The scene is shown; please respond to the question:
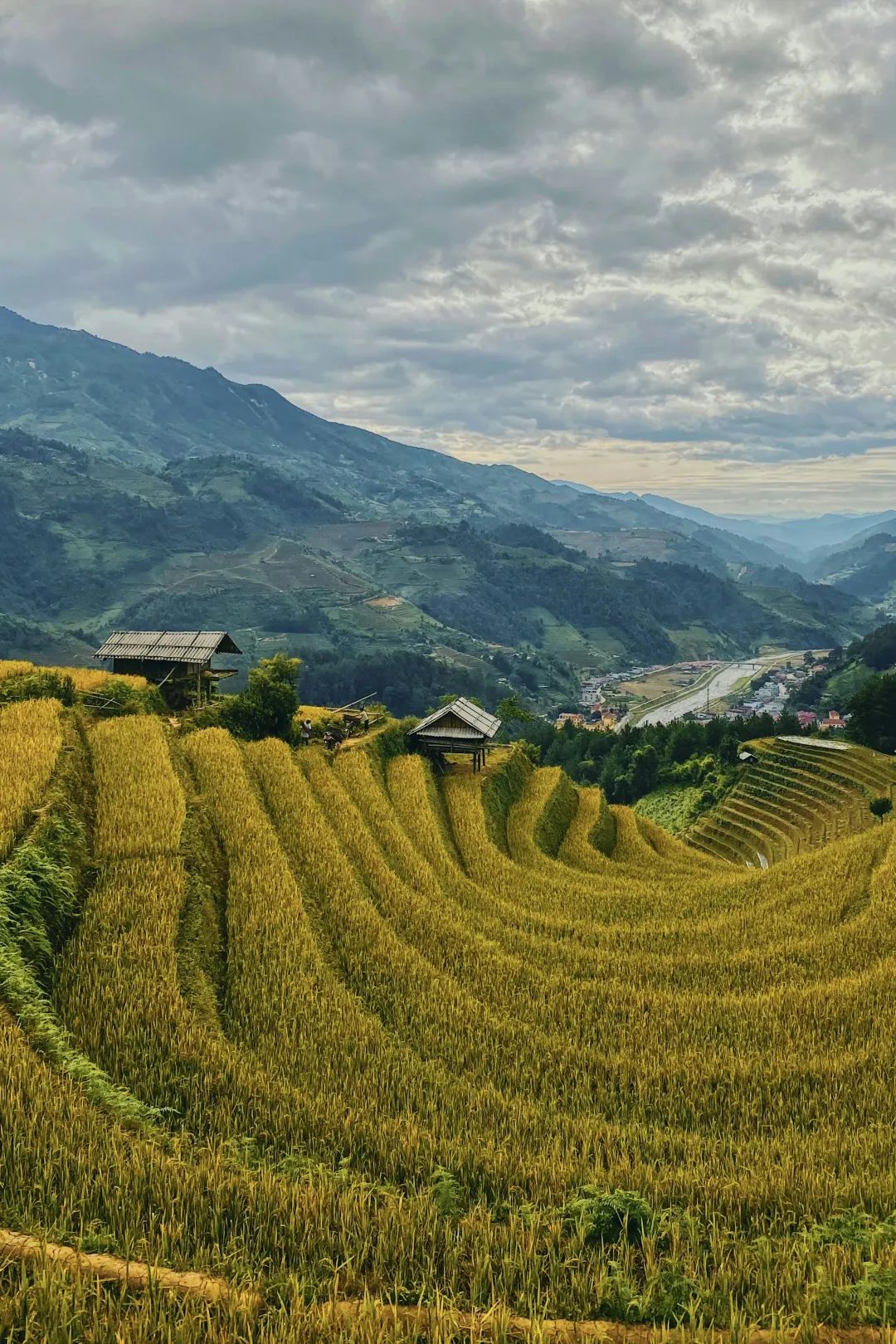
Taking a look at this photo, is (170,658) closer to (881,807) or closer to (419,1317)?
(419,1317)

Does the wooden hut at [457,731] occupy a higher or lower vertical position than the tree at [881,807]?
higher

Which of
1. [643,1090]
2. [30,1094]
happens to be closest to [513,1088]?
[643,1090]

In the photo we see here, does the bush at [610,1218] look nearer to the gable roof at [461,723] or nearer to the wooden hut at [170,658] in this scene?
the gable roof at [461,723]

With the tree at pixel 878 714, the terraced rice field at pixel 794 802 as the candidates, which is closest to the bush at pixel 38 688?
the terraced rice field at pixel 794 802

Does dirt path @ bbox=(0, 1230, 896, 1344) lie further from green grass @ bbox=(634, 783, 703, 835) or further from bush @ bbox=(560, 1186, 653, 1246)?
green grass @ bbox=(634, 783, 703, 835)

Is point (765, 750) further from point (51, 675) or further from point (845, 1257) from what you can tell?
point (845, 1257)

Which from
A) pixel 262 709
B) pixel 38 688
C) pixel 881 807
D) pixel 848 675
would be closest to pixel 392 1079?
pixel 38 688

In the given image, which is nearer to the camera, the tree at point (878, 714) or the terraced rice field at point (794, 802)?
the terraced rice field at point (794, 802)

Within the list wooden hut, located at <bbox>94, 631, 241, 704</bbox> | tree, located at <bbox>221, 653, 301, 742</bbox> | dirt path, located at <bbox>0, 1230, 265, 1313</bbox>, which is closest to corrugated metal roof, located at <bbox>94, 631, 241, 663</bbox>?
wooden hut, located at <bbox>94, 631, 241, 704</bbox>
